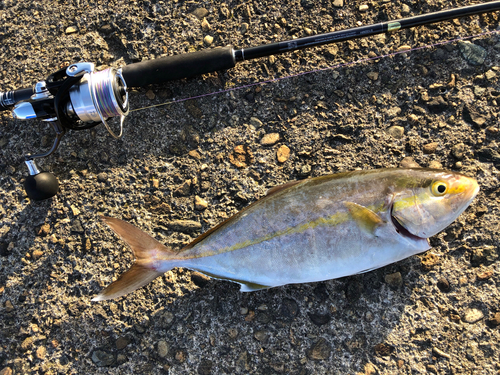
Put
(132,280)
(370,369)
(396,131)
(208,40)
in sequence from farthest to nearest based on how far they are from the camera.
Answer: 1. (208,40)
2. (396,131)
3. (370,369)
4. (132,280)

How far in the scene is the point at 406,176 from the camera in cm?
173

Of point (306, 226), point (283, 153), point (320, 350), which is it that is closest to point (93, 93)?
point (283, 153)

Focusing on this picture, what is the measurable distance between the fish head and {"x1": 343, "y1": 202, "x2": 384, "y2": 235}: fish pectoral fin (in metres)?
0.10

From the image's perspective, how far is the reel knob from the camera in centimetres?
207

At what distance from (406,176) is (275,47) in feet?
3.72

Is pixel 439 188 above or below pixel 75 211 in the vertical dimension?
above

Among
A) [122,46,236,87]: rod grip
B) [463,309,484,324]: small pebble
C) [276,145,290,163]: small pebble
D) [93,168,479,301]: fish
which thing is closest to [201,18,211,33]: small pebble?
[122,46,236,87]: rod grip

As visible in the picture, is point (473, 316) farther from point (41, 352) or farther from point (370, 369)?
point (41, 352)

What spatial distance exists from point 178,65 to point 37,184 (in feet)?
3.84

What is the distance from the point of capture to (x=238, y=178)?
2.19m

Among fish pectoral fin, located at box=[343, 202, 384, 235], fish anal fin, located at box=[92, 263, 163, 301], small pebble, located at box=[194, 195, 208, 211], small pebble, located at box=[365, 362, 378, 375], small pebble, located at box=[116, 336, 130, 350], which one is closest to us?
fish pectoral fin, located at box=[343, 202, 384, 235]

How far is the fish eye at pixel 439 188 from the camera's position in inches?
66.4

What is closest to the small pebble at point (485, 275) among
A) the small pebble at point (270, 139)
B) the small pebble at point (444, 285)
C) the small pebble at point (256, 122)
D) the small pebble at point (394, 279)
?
the small pebble at point (444, 285)

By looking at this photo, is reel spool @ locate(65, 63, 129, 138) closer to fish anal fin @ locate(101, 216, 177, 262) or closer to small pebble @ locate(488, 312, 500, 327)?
fish anal fin @ locate(101, 216, 177, 262)
